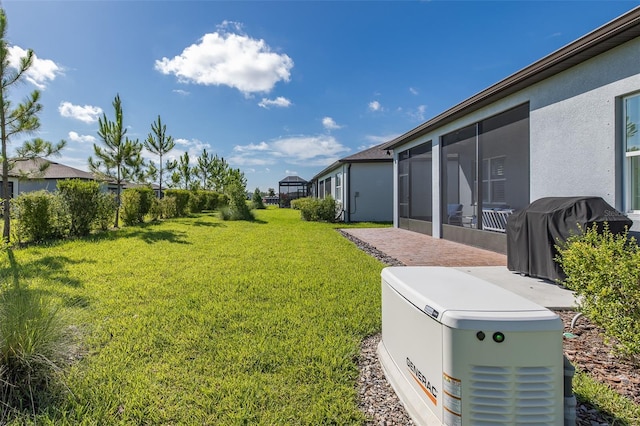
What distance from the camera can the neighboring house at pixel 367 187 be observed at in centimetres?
→ 1639

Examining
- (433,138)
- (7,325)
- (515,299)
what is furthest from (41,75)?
(515,299)

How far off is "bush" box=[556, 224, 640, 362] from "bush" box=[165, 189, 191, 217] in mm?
18450

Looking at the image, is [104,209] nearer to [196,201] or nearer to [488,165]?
[196,201]

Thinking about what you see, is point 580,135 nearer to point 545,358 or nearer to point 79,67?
point 545,358

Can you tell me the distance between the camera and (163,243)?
28.4 feet

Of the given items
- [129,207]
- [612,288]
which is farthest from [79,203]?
[612,288]

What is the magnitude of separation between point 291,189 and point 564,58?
3781 cm

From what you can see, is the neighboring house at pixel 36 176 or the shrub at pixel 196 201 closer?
the neighboring house at pixel 36 176

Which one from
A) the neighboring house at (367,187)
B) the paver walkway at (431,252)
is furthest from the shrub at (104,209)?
the neighboring house at (367,187)

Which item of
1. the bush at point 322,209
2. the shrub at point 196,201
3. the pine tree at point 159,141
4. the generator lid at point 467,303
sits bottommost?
the generator lid at point 467,303

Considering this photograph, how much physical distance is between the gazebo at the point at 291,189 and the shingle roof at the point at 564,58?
3217 centimetres

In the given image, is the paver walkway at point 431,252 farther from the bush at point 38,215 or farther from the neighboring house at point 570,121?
the bush at point 38,215

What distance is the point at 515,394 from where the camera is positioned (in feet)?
4.75

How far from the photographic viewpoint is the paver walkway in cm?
632
